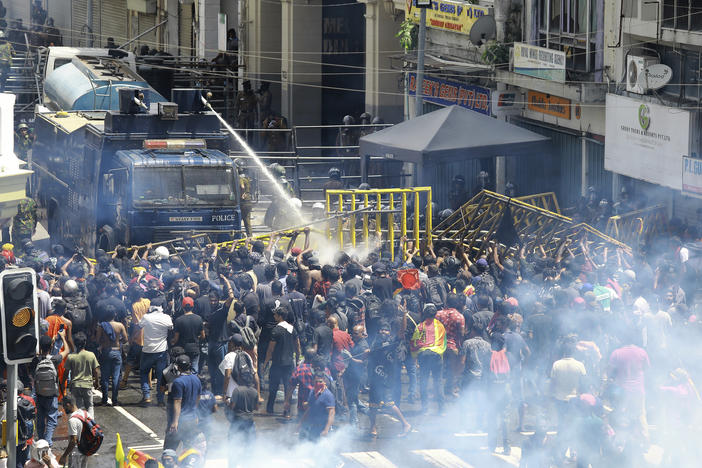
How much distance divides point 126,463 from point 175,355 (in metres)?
2.22

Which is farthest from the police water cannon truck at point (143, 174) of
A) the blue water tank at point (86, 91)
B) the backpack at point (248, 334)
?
the backpack at point (248, 334)

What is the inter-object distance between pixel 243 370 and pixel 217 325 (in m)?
2.60

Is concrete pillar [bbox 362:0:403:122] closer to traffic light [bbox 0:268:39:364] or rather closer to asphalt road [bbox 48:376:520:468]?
asphalt road [bbox 48:376:520:468]

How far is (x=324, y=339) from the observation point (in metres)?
14.0

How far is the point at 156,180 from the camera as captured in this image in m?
20.5

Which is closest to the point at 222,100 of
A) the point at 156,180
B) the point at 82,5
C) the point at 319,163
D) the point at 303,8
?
the point at 303,8

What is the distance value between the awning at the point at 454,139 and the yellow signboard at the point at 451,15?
5.66m

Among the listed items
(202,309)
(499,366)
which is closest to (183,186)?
(202,309)

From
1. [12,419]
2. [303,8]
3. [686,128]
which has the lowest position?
[12,419]

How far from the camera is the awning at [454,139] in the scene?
76.1 feet

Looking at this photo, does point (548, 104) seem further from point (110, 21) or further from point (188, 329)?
point (110, 21)

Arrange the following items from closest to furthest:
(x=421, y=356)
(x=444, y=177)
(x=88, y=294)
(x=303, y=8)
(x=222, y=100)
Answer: (x=421, y=356), (x=88, y=294), (x=444, y=177), (x=222, y=100), (x=303, y=8)

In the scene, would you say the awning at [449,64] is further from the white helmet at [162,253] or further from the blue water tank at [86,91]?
the white helmet at [162,253]

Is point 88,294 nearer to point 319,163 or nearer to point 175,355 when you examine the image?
point 175,355
